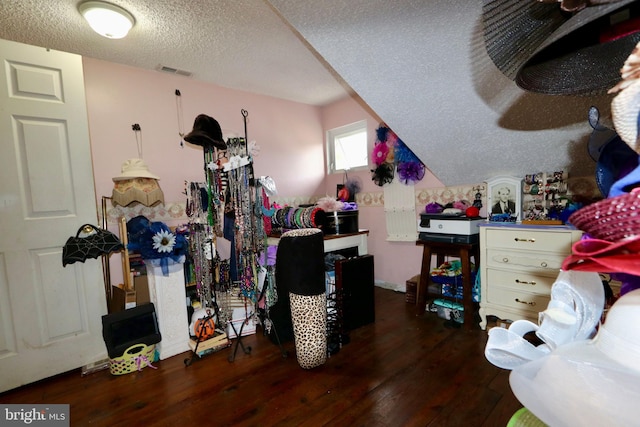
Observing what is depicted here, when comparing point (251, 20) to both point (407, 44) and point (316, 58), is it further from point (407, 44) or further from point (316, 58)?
point (407, 44)

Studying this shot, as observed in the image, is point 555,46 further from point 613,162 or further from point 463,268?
point 463,268

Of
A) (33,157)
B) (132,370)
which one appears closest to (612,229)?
(132,370)

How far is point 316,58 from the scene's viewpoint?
2547 millimetres

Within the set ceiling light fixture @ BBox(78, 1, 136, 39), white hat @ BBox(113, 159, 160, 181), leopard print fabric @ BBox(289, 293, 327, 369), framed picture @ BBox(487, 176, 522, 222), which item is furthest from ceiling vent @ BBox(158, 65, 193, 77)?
framed picture @ BBox(487, 176, 522, 222)

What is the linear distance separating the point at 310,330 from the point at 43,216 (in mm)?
1918

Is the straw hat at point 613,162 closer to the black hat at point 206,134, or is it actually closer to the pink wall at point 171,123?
the black hat at point 206,134

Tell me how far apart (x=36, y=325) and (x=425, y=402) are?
2443mm

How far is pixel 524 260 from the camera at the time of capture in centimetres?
193

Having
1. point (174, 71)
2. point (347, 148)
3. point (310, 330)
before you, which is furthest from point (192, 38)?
point (310, 330)

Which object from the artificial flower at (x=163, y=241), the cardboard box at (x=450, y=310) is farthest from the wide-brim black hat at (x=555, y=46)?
the artificial flower at (x=163, y=241)

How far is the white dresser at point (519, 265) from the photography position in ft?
5.89

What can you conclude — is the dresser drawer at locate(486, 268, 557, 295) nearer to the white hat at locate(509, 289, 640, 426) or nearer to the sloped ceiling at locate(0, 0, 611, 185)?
the sloped ceiling at locate(0, 0, 611, 185)

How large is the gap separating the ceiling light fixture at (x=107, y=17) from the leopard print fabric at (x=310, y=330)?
7.02ft

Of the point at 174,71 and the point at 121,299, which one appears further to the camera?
the point at 174,71
